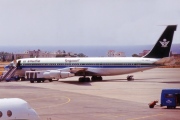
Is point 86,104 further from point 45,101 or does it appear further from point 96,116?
point 96,116

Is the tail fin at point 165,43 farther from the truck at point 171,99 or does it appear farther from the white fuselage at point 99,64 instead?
the truck at point 171,99

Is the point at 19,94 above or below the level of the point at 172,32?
below

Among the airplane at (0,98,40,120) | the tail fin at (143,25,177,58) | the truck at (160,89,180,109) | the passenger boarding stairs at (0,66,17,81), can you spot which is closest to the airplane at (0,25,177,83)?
the tail fin at (143,25,177,58)

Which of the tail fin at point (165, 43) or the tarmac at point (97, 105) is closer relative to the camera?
the tarmac at point (97, 105)

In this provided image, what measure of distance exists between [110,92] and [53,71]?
21048mm

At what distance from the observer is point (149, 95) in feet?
179

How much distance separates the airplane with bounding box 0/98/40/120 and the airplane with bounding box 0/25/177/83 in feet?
166

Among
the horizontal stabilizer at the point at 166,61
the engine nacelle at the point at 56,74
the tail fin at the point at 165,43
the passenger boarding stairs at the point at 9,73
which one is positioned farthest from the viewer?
the passenger boarding stairs at the point at 9,73

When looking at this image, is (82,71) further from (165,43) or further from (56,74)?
(165,43)

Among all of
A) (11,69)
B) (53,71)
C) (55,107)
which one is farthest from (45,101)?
(11,69)

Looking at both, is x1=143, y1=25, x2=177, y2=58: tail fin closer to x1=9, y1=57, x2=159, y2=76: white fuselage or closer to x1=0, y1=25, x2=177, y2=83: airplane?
x1=0, y1=25, x2=177, y2=83: airplane

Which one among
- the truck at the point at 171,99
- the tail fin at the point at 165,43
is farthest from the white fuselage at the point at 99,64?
the truck at the point at 171,99

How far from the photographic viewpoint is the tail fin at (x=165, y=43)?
7731 centimetres

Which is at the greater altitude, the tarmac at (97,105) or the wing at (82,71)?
the wing at (82,71)
